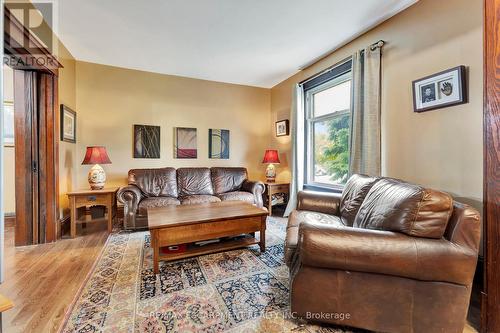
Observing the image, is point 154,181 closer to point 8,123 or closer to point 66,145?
point 66,145

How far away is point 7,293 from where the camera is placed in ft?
5.54

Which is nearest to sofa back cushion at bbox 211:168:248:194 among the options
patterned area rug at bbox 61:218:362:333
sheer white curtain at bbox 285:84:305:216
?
sheer white curtain at bbox 285:84:305:216

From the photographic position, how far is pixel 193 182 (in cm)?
383

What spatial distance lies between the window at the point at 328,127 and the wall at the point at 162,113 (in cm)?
123

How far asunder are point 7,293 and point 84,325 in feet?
2.83

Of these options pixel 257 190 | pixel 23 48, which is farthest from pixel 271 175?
pixel 23 48

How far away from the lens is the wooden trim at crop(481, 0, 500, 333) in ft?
4.21

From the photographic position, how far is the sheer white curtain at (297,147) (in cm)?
Answer: 385

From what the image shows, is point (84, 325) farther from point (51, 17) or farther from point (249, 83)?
point (249, 83)

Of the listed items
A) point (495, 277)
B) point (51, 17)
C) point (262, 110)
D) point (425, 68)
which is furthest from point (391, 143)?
point (51, 17)

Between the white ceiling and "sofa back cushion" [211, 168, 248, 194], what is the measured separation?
69.6 inches

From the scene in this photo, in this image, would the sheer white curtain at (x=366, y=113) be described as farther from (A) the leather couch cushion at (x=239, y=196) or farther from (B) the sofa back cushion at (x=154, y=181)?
(B) the sofa back cushion at (x=154, y=181)

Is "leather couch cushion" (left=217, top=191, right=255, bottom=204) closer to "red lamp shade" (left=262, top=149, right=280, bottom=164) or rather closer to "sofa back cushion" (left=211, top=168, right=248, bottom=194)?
"sofa back cushion" (left=211, top=168, right=248, bottom=194)

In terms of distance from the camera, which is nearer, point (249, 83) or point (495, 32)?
point (495, 32)
